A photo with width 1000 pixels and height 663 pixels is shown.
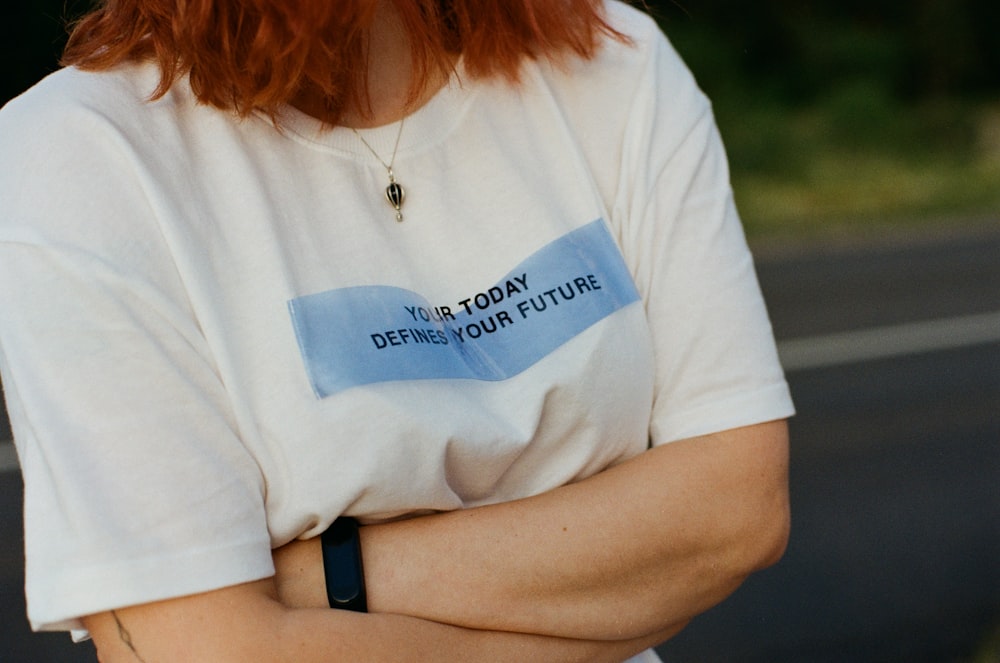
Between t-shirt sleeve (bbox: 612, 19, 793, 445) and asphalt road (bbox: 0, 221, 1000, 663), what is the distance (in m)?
2.84

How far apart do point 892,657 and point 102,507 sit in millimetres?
3595

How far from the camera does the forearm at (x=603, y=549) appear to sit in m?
1.42

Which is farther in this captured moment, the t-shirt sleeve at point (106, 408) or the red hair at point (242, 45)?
the red hair at point (242, 45)

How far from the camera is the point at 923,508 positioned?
5273mm

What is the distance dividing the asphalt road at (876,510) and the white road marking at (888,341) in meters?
0.01

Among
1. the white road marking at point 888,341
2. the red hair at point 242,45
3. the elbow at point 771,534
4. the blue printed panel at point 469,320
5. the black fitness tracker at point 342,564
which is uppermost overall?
the red hair at point 242,45

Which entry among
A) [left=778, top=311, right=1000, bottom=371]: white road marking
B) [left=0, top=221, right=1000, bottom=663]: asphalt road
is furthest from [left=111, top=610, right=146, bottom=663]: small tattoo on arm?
[left=778, top=311, right=1000, bottom=371]: white road marking

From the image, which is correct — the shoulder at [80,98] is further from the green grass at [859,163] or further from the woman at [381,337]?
the green grass at [859,163]

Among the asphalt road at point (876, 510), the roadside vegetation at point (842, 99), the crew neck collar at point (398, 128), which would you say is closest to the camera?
the crew neck collar at point (398, 128)

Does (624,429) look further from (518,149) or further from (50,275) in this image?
(50,275)

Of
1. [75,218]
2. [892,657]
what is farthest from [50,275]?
[892,657]

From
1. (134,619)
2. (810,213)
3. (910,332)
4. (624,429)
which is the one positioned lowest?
(810,213)

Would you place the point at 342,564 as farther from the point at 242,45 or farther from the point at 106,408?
Result: the point at 242,45

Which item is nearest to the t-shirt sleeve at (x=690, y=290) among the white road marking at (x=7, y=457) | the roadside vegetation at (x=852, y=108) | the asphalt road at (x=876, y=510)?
the asphalt road at (x=876, y=510)
